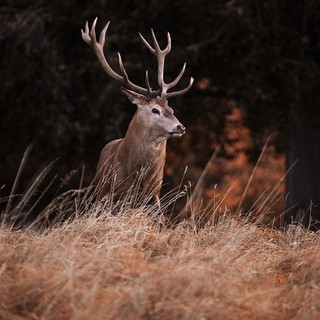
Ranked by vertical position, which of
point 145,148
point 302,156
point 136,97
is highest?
point 136,97

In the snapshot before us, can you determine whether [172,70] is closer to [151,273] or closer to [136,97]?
[136,97]

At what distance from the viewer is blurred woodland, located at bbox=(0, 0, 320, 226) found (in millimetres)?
11648

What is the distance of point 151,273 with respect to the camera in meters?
4.75

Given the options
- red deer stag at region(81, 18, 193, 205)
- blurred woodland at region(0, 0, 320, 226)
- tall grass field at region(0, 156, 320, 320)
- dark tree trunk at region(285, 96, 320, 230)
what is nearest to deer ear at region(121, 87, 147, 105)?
red deer stag at region(81, 18, 193, 205)

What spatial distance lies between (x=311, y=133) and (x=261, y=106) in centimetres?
87

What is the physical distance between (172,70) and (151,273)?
7455mm

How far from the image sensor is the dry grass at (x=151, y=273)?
442 cm

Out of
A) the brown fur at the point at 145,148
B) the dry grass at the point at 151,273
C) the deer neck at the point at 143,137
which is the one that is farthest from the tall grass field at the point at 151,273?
the deer neck at the point at 143,137

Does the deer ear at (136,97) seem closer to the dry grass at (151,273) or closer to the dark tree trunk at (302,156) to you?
the dry grass at (151,273)

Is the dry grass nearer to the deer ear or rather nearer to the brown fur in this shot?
the brown fur

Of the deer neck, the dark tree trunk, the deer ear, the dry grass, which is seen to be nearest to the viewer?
the dry grass

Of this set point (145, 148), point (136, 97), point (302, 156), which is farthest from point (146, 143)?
point (302, 156)

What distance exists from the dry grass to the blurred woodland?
559 cm

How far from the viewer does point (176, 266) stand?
495cm
